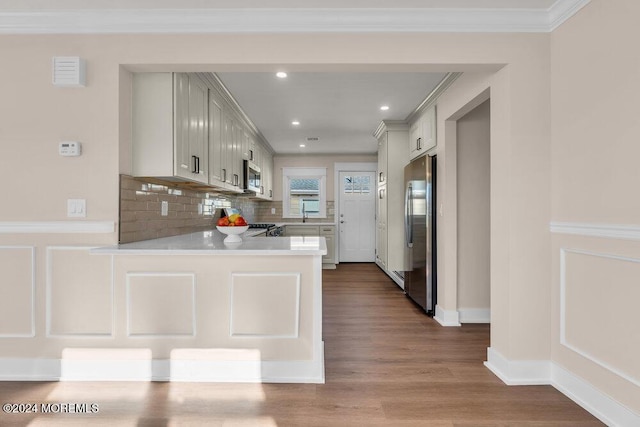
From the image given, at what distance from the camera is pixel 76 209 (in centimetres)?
241

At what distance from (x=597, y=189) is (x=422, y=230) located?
2.03 metres

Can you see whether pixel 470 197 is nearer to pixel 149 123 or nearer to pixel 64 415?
→ pixel 149 123

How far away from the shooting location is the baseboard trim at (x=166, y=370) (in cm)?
235

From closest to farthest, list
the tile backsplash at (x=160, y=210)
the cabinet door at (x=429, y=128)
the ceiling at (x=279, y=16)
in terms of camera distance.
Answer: the ceiling at (x=279, y=16)
the tile backsplash at (x=160, y=210)
the cabinet door at (x=429, y=128)

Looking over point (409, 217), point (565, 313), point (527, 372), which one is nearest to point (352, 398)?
point (527, 372)

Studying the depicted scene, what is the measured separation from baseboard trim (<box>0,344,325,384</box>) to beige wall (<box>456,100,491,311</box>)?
2031mm

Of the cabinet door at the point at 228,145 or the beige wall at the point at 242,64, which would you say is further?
the cabinet door at the point at 228,145

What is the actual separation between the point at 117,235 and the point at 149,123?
0.86 meters

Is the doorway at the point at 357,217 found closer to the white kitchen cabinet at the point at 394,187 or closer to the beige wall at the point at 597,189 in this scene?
the white kitchen cabinet at the point at 394,187

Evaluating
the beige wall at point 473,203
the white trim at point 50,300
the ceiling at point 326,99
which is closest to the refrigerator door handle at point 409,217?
the beige wall at point 473,203

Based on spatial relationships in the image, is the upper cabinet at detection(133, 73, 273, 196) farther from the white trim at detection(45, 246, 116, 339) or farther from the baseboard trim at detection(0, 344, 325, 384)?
the baseboard trim at detection(0, 344, 325, 384)

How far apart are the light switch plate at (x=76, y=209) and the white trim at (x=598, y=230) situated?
3.17m

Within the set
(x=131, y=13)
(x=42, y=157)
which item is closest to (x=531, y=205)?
(x=131, y=13)

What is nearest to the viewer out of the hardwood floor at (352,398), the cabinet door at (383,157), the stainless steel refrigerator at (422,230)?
the hardwood floor at (352,398)
